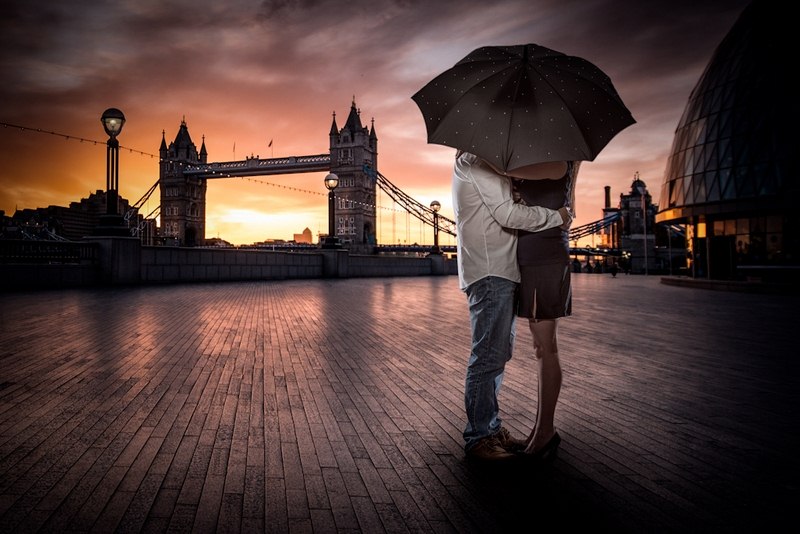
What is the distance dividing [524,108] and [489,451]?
67.1 inches

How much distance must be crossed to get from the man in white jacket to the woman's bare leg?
0.13 m

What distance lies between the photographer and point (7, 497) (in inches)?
77.4

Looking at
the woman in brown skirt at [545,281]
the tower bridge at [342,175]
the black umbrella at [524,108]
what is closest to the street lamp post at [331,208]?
the black umbrella at [524,108]

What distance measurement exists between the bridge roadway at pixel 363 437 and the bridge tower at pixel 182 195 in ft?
326

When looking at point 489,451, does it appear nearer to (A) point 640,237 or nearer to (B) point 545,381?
(B) point 545,381

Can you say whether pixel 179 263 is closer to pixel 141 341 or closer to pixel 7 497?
pixel 141 341

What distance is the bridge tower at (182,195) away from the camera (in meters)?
98.4

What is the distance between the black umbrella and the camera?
7.47 ft

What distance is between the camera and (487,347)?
8.13 ft

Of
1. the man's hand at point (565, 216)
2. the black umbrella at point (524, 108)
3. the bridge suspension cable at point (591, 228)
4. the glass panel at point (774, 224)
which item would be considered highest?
the bridge suspension cable at point (591, 228)

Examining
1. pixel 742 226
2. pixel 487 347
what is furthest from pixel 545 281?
pixel 742 226

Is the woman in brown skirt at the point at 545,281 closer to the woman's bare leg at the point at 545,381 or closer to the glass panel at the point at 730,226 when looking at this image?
the woman's bare leg at the point at 545,381

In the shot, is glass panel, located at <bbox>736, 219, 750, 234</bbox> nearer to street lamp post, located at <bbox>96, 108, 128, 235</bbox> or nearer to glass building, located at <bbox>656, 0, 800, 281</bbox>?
glass building, located at <bbox>656, 0, 800, 281</bbox>

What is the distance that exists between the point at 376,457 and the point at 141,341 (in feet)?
13.6
